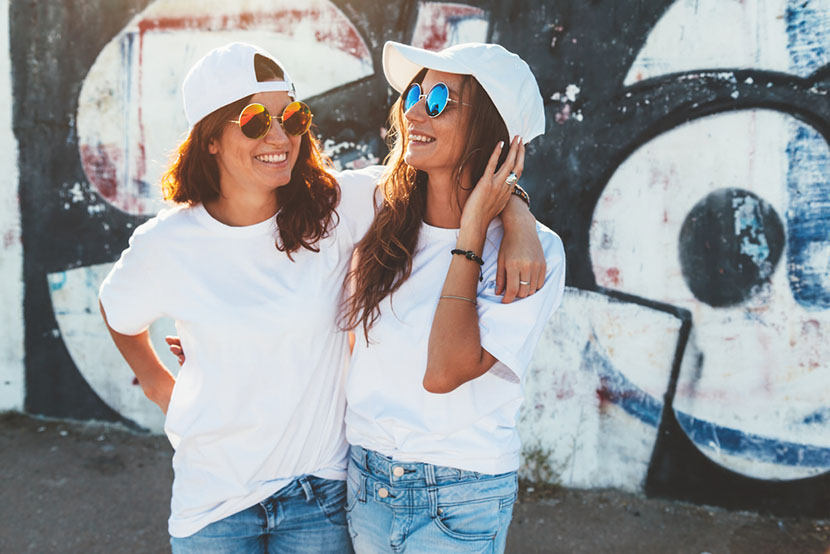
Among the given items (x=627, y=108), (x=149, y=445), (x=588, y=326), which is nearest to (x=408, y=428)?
(x=588, y=326)

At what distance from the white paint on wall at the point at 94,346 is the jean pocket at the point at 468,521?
10.1ft

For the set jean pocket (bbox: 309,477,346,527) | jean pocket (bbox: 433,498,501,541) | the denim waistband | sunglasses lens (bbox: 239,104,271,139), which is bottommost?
jean pocket (bbox: 309,477,346,527)

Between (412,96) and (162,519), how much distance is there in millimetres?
2784

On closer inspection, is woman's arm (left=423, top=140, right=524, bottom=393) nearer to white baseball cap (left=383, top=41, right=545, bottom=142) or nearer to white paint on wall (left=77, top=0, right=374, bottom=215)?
white baseball cap (left=383, top=41, right=545, bottom=142)

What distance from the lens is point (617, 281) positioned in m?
3.48

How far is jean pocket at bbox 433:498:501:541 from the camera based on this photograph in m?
1.65

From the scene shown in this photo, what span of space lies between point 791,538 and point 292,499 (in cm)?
277

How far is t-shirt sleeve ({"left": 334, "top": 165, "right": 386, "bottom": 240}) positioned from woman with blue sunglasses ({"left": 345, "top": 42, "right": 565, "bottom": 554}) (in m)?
0.12

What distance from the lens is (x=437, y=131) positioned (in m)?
1.78

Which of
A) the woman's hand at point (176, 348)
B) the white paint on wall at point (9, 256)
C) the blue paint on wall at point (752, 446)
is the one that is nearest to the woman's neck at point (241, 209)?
the woman's hand at point (176, 348)

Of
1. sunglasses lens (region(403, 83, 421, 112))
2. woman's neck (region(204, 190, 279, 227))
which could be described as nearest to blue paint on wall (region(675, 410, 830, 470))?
sunglasses lens (region(403, 83, 421, 112))

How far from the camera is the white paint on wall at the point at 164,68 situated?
3727 millimetres

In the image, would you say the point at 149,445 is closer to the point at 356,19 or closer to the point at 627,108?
the point at 356,19

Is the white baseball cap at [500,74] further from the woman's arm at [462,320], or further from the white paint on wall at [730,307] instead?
the white paint on wall at [730,307]
